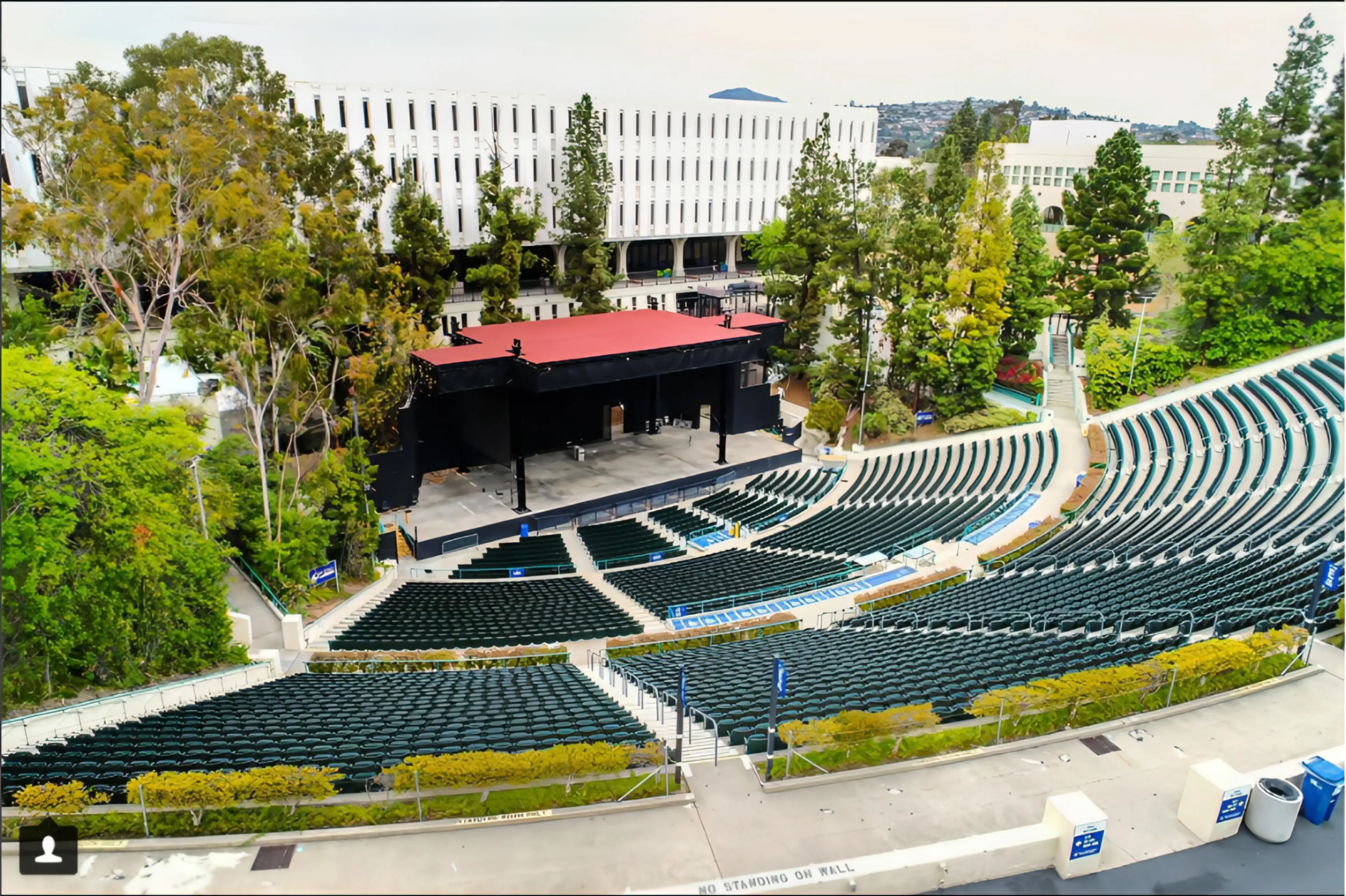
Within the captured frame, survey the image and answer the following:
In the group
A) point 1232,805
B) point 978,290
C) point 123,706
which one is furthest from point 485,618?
point 978,290

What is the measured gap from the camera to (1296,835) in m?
9.83

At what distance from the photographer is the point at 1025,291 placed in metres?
41.6

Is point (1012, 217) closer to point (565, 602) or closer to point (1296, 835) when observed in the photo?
point (565, 602)

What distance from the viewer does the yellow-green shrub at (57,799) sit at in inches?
404

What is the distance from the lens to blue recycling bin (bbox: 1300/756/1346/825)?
984 cm

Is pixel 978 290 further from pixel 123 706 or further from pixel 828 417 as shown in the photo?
pixel 123 706

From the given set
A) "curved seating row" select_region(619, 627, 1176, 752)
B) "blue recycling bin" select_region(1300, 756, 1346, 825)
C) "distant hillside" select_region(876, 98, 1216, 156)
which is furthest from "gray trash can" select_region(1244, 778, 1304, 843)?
"distant hillside" select_region(876, 98, 1216, 156)

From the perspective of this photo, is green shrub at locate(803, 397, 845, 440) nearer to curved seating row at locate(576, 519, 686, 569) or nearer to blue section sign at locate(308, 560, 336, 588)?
curved seating row at locate(576, 519, 686, 569)

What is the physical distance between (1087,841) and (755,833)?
3676 millimetres

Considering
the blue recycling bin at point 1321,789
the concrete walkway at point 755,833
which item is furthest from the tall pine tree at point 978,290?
the blue recycling bin at point 1321,789

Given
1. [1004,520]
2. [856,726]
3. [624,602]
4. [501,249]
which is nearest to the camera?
[856,726]

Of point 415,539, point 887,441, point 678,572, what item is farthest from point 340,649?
point 887,441

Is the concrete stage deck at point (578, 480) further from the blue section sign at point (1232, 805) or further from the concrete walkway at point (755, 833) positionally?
the blue section sign at point (1232, 805)

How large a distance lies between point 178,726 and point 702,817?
9.20 metres
